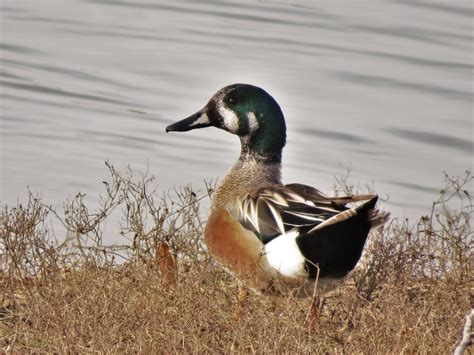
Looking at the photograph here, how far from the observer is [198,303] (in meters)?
5.66

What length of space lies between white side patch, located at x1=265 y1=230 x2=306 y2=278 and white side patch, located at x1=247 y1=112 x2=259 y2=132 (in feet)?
3.66

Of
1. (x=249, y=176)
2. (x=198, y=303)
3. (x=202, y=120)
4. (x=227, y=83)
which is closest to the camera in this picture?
(x=198, y=303)

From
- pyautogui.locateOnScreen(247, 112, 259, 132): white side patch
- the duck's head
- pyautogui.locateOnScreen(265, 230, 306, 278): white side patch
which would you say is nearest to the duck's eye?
the duck's head

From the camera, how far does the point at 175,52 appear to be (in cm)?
1446

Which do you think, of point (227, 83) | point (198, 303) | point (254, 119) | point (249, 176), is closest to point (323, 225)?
point (198, 303)

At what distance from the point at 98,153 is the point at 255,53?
4.20 m

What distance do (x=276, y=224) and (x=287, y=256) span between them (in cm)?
17

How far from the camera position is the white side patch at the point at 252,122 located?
689 centimetres

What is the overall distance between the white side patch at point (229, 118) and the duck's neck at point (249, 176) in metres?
0.17

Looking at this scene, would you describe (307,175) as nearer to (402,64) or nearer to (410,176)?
(410,176)

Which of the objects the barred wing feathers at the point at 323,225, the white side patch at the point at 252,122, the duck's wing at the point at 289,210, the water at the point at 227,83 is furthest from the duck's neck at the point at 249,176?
the water at the point at 227,83

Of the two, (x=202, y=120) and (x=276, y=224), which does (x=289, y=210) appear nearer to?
(x=276, y=224)

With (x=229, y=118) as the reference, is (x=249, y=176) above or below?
below

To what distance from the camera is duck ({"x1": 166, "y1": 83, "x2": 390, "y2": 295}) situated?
5773 mm
